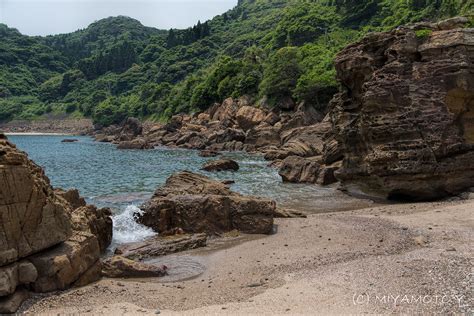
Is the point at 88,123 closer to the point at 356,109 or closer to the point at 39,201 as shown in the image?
the point at 356,109

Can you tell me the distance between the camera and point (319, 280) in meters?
11.0

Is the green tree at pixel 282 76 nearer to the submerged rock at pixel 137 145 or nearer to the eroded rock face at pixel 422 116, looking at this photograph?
the submerged rock at pixel 137 145

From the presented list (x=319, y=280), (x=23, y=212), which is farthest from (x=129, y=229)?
(x=319, y=280)

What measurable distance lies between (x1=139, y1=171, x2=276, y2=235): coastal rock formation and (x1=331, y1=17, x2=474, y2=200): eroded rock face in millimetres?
8184

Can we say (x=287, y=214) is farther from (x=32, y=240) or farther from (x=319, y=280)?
(x=32, y=240)

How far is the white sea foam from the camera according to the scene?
1825cm

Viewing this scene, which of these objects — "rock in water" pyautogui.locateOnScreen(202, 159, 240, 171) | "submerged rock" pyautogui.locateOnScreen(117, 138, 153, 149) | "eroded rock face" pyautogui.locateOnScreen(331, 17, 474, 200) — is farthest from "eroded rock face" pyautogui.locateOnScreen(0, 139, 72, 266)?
"submerged rock" pyautogui.locateOnScreen(117, 138, 153, 149)

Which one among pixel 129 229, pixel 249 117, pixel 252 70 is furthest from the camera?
pixel 252 70

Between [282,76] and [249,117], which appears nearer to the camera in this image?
[249,117]

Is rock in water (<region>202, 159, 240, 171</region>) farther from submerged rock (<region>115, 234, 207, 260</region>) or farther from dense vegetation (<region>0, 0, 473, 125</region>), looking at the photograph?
dense vegetation (<region>0, 0, 473, 125</region>)

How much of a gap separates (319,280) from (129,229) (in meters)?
10.5

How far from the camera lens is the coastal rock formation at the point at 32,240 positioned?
34.1ft

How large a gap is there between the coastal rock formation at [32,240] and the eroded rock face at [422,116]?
16.4 metres

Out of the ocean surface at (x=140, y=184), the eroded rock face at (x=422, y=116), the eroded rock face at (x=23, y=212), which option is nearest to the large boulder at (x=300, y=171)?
the ocean surface at (x=140, y=184)
